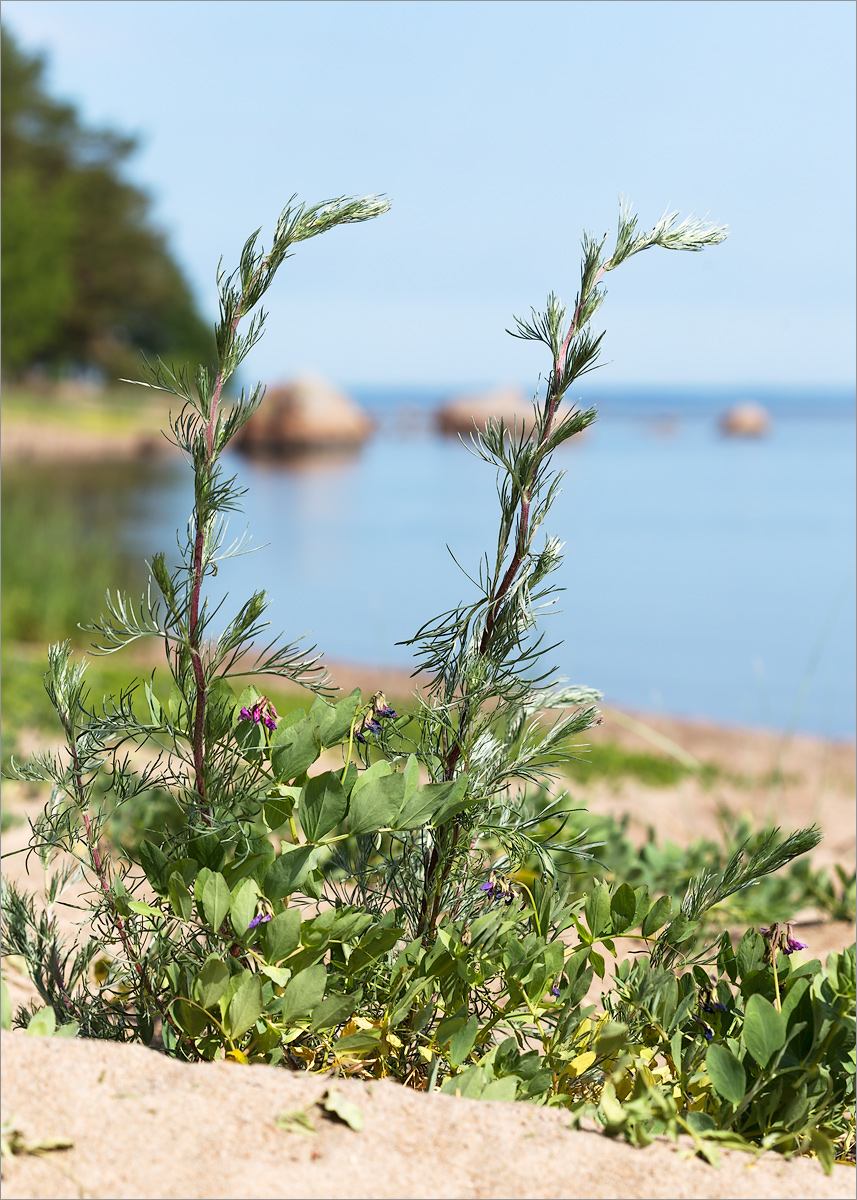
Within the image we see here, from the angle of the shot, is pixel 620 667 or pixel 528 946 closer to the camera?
pixel 528 946

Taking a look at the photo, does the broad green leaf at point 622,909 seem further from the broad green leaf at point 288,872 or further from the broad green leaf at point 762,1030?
the broad green leaf at point 288,872

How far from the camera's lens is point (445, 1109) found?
1477mm

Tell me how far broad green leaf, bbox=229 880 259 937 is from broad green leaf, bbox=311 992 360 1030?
17 centimetres

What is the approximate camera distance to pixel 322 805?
5.60 ft

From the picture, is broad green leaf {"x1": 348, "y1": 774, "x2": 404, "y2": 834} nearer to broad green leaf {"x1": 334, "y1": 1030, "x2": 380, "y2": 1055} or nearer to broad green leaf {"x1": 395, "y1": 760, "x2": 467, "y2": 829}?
broad green leaf {"x1": 395, "y1": 760, "x2": 467, "y2": 829}

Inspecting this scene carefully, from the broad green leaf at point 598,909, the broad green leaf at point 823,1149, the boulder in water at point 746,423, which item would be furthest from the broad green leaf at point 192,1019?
the boulder in water at point 746,423

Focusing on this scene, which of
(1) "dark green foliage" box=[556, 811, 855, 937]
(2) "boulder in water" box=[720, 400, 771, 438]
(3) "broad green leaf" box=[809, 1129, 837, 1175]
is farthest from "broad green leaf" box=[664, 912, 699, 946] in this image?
(2) "boulder in water" box=[720, 400, 771, 438]

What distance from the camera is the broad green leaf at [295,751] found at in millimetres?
1762

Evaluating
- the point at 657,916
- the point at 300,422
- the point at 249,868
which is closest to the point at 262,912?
the point at 249,868

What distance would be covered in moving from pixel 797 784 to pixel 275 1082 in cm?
609

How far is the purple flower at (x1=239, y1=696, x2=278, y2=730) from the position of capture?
1.80 meters

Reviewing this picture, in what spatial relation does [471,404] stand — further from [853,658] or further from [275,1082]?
[275,1082]

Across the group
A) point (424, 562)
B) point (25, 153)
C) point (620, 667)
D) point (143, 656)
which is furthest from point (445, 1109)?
point (25, 153)

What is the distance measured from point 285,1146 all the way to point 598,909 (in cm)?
68
